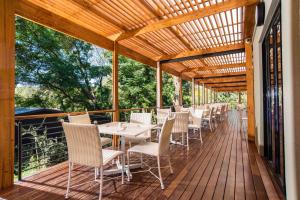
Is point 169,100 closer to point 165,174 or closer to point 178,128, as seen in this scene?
point 178,128

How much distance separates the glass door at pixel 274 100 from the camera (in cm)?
224

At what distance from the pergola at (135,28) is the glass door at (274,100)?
1.14m

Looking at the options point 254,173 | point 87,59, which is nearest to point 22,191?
point 254,173

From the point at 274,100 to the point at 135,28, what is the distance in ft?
10.9

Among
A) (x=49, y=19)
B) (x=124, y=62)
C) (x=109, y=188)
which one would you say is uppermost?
(x=124, y=62)

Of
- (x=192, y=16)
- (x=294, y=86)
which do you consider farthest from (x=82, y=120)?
(x=294, y=86)

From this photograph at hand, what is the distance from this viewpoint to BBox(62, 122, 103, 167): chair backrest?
202cm

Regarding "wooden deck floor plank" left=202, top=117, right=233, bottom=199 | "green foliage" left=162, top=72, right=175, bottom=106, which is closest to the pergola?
"wooden deck floor plank" left=202, top=117, right=233, bottom=199

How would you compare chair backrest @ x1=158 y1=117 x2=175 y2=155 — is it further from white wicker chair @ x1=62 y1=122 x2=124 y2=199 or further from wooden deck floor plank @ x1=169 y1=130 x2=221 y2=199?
white wicker chair @ x1=62 y1=122 x2=124 y2=199

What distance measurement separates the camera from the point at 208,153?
13.1 ft

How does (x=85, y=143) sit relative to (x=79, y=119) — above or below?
below

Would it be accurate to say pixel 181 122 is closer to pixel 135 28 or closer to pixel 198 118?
pixel 198 118

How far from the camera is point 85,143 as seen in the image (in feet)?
6.85

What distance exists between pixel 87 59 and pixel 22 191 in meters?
11.2
